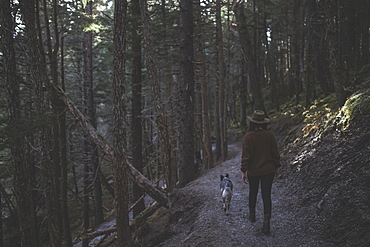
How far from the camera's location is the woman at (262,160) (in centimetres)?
541

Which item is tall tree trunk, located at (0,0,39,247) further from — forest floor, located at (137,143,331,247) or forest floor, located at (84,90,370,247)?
forest floor, located at (137,143,331,247)

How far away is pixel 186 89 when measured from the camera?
11.0 m

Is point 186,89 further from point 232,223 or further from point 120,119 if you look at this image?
point 232,223

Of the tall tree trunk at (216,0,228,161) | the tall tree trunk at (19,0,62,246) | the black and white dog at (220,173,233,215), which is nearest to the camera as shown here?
the black and white dog at (220,173,233,215)

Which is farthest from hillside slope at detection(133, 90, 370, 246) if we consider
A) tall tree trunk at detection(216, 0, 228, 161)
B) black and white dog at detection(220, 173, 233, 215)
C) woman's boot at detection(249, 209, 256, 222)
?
tall tree trunk at detection(216, 0, 228, 161)

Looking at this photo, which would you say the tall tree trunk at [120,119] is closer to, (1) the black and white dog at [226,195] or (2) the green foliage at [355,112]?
(1) the black and white dog at [226,195]

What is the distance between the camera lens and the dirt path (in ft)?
17.1

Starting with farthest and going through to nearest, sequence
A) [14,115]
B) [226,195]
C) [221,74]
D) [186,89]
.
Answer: [221,74]
[186,89]
[14,115]
[226,195]

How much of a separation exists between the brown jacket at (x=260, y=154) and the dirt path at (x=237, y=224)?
4.05 feet

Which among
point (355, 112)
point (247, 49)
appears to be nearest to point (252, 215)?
point (355, 112)

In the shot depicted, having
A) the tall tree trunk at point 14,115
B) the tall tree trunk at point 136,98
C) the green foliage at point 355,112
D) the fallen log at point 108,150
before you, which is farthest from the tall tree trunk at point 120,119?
the green foliage at point 355,112

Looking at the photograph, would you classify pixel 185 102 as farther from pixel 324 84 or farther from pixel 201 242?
pixel 324 84

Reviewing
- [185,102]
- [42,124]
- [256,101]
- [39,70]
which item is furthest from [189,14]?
[42,124]

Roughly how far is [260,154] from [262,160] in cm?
12
